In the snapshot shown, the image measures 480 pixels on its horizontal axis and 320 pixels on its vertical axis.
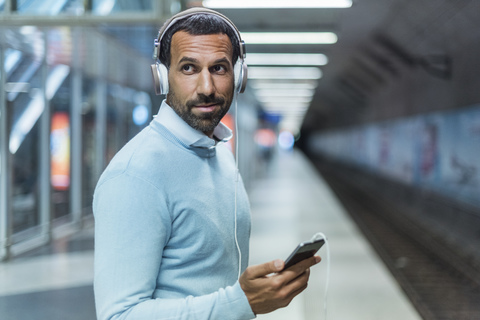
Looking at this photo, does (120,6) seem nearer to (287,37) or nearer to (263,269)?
(263,269)

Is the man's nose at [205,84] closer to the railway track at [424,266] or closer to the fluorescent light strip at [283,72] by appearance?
the railway track at [424,266]

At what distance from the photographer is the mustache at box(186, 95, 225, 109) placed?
54.5 inches

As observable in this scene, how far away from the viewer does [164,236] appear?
1.27 meters

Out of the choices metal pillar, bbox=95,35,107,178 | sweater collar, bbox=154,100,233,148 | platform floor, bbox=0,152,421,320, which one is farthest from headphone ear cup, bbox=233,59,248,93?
metal pillar, bbox=95,35,107,178

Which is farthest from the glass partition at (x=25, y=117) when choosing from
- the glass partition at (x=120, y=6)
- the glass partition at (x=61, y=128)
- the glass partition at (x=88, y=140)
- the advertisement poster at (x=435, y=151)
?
the advertisement poster at (x=435, y=151)

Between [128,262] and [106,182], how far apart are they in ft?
0.65

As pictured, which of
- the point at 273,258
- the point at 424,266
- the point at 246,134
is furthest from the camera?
the point at 246,134

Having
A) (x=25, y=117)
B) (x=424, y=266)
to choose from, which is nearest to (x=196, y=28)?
(x=25, y=117)

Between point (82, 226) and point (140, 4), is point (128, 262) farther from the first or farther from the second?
point (82, 226)

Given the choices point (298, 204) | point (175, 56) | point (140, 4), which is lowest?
point (298, 204)

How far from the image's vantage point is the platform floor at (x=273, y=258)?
4863 millimetres

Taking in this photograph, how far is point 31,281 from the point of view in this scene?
228 inches

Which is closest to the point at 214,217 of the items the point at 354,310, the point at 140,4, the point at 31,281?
the point at 140,4

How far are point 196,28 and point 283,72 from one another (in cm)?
1718
